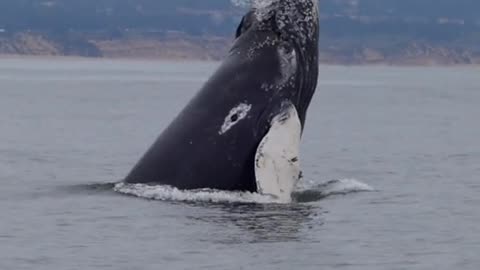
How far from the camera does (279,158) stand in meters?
18.9

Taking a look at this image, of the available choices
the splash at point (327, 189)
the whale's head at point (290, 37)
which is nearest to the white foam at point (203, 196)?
the splash at point (327, 189)

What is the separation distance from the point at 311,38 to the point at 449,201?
9.45 ft

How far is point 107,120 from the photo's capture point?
44.2 meters

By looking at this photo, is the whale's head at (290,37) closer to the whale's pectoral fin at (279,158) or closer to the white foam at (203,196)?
the whale's pectoral fin at (279,158)

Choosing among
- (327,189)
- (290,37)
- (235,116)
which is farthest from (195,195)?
(327,189)

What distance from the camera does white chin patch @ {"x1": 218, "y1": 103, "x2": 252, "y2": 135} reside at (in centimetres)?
1919

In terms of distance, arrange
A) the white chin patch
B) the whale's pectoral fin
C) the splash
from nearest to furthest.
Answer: the whale's pectoral fin, the white chin patch, the splash

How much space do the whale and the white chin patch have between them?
1cm

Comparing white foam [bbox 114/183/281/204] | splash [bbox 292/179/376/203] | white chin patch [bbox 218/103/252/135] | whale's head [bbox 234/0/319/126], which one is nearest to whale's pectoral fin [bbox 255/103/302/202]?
white foam [bbox 114/183/281/204]

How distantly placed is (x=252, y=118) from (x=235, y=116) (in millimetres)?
206

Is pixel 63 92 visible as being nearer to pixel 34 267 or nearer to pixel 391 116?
pixel 391 116

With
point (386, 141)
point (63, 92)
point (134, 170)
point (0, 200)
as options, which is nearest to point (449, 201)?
point (134, 170)

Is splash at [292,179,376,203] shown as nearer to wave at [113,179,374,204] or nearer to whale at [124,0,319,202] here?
wave at [113,179,374,204]

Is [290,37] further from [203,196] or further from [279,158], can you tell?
[203,196]
